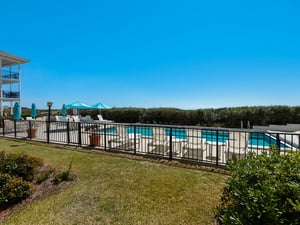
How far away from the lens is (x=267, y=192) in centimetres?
168

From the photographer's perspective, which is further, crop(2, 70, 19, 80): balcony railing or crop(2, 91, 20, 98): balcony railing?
crop(2, 70, 19, 80): balcony railing

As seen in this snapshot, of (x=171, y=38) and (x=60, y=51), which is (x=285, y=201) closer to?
(x=171, y=38)

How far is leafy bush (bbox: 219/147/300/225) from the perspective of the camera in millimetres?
1599

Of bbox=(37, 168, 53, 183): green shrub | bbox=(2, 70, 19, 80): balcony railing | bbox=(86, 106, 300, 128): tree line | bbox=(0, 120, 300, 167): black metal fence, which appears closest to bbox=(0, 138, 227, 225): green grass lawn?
bbox=(37, 168, 53, 183): green shrub

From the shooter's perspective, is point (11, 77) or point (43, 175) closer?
point (43, 175)

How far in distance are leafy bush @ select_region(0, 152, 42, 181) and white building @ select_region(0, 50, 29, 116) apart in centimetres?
2100

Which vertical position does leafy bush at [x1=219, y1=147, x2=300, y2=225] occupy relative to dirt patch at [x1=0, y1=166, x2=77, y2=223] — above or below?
above

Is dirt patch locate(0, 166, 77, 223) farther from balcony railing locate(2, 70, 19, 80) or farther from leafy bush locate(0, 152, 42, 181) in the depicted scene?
balcony railing locate(2, 70, 19, 80)

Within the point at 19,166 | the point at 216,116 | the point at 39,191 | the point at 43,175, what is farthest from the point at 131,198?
the point at 216,116

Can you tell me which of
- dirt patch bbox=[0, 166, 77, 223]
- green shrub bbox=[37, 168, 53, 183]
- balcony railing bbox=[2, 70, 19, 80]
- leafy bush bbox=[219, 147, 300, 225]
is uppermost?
balcony railing bbox=[2, 70, 19, 80]

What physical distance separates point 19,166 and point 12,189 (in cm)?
99

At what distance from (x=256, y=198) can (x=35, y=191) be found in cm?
484

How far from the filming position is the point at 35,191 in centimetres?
436

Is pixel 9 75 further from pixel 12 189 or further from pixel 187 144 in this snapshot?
pixel 187 144
